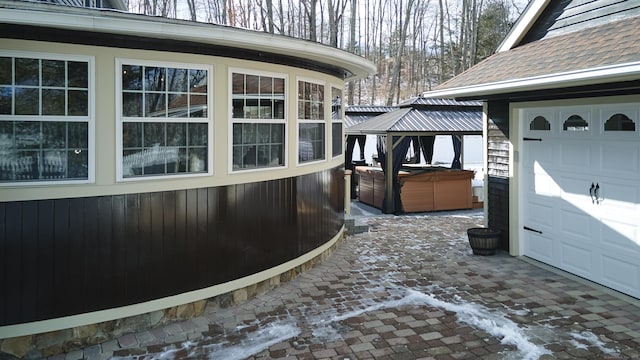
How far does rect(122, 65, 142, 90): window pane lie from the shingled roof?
429 centimetres

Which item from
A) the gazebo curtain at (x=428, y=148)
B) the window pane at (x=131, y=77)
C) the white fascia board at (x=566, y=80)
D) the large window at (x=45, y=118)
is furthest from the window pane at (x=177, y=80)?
the gazebo curtain at (x=428, y=148)

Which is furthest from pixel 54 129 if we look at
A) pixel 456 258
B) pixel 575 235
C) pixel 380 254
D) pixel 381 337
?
pixel 575 235

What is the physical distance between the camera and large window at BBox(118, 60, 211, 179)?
4797 mm

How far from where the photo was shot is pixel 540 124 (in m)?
7.25

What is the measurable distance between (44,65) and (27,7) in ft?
2.21

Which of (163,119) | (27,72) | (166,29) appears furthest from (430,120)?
(27,72)

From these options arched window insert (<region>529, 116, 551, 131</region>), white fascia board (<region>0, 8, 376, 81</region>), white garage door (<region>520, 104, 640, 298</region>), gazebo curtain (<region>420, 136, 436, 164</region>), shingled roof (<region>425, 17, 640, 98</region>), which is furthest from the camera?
gazebo curtain (<region>420, 136, 436, 164</region>)

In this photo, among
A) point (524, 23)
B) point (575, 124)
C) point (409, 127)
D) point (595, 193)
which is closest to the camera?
point (595, 193)

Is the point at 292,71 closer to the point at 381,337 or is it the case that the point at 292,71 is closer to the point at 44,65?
the point at 44,65

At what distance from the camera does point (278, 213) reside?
6188mm

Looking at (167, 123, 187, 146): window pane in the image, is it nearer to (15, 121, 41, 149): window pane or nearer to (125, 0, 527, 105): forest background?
(15, 121, 41, 149): window pane

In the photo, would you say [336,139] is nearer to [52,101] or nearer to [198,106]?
[198,106]

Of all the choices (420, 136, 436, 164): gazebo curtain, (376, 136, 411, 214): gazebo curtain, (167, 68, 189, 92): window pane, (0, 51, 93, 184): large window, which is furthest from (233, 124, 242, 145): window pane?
(420, 136, 436, 164): gazebo curtain

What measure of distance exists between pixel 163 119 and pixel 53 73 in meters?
1.04
